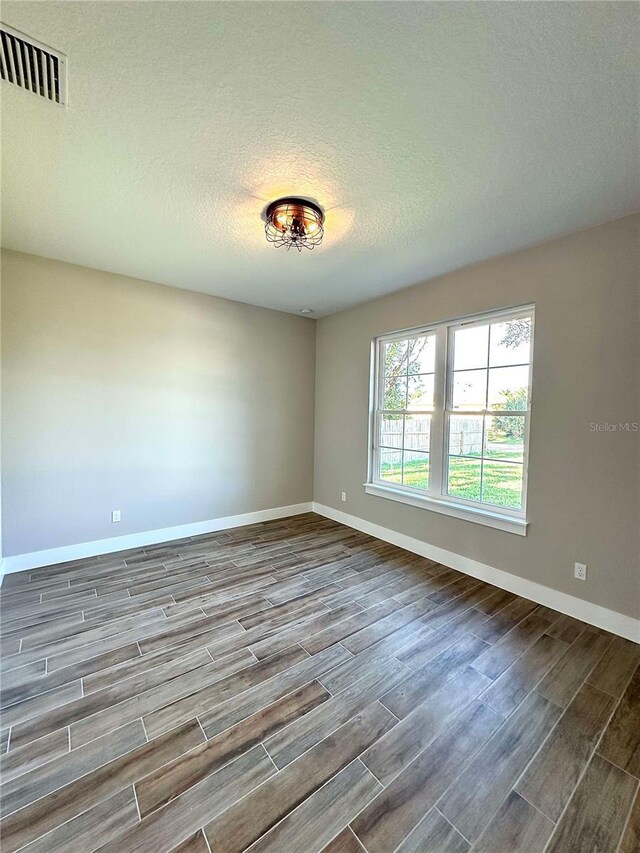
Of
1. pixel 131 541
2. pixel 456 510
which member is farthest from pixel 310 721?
pixel 131 541

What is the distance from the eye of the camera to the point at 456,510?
309 cm

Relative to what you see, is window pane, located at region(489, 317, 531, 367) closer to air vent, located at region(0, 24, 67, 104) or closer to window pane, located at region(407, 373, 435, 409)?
window pane, located at region(407, 373, 435, 409)

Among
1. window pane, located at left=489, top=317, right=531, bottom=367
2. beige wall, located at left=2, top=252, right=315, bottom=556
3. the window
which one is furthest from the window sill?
beige wall, located at left=2, top=252, right=315, bottom=556

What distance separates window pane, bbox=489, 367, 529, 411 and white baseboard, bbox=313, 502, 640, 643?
1.38m

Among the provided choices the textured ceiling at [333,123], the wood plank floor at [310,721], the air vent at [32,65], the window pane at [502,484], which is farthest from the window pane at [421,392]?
the air vent at [32,65]

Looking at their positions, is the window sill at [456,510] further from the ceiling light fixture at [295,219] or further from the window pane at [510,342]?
the ceiling light fixture at [295,219]

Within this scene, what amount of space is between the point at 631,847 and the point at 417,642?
3.49 ft

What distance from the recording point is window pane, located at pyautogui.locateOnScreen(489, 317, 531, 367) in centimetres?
274

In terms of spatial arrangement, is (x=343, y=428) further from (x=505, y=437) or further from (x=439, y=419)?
(x=505, y=437)

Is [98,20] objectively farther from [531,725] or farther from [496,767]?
[531,725]

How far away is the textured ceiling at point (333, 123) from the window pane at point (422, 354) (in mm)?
998

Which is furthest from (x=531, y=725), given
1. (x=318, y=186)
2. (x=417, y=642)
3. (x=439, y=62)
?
(x=318, y=186)

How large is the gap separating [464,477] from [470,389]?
82 centimetres

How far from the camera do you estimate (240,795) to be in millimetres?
1229
